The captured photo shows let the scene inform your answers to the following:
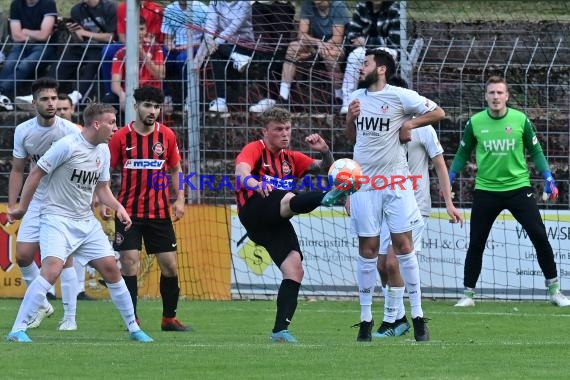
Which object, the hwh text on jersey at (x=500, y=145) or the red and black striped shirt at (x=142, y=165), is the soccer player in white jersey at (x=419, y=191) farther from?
the red and black striped shirt at (x=142, y=165)

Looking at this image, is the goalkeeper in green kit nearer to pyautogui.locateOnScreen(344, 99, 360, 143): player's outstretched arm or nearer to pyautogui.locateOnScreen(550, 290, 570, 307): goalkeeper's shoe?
pyautogui.locateOnScreen(550, 290, 570, 307): goalkeeper's shoe

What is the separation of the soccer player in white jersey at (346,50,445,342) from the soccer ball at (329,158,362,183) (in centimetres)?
Answer: 59

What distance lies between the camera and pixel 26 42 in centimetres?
1747

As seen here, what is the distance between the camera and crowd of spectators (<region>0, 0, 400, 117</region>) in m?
16.4

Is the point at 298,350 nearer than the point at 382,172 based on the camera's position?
Yes

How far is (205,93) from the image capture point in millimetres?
16766

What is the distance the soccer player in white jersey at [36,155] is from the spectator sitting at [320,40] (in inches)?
191

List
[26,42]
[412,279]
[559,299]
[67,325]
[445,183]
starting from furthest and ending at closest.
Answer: [26,42] < [559,299] < [445,183] < [67,325] < [412,279]

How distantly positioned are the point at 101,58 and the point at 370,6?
3635 mm

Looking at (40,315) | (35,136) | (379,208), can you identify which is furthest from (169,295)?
(379,208)

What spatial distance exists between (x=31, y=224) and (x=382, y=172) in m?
3.42

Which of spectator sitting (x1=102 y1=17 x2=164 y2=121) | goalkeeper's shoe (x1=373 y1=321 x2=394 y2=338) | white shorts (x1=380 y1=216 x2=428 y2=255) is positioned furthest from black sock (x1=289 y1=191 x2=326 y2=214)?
spectator sitting (x1=102 y1=17 x2=164 y2=121)

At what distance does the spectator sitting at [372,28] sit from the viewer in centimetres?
1644

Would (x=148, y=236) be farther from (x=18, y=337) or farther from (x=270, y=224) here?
(x=18, y=337)
